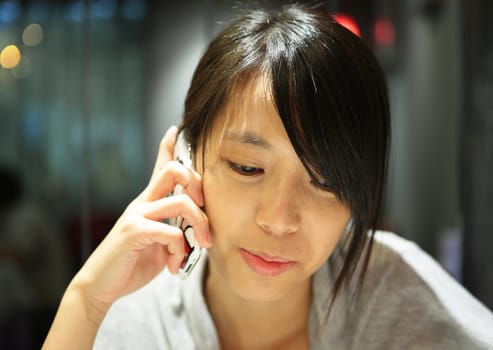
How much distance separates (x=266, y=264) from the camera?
3.11ft

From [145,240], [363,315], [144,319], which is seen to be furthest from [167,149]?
[363,315]

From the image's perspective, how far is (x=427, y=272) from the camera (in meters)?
1.12

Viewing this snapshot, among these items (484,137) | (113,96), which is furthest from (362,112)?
(113,96)

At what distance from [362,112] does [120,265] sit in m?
0.45

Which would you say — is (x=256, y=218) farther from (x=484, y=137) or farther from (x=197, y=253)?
(x=484, y=137)

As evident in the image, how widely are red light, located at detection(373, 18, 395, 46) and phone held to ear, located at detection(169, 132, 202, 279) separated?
1.49m

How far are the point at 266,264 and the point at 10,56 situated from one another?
45.9 inches

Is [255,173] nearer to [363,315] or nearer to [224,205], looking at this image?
[224,205]

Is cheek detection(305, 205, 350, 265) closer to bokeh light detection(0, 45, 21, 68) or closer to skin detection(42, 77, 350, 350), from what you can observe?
skin detection(42, 77, 350, 350)

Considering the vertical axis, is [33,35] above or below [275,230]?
above

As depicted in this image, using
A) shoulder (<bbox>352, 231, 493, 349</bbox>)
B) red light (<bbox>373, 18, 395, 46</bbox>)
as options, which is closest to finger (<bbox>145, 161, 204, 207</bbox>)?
shoulder (<bbox>352, 231, 493, 349</bbox>)

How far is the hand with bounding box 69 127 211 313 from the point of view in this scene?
0.96m

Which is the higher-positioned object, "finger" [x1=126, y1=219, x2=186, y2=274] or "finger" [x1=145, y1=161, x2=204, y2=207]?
"finger" [x1=145, y1=161, x2=204, y2=207]

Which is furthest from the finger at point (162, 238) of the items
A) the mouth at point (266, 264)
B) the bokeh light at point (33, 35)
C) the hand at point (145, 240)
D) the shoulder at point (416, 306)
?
the bokeh light at point (33, 35)
